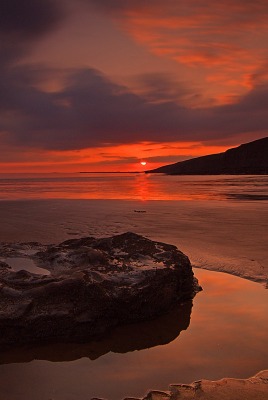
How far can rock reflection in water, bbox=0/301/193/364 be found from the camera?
2.81 m

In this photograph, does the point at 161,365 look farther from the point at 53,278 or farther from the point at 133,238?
the point at 133,238

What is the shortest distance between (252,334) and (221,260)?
245 centimetres

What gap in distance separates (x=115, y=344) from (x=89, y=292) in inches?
19.3

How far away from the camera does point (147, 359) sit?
2.76 meters

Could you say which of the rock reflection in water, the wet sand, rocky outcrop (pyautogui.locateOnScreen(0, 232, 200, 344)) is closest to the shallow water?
the rock reflection in water

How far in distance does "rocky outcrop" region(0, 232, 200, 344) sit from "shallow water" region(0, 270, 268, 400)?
145 millimetres

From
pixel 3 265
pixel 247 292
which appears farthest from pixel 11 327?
pixel 247 292

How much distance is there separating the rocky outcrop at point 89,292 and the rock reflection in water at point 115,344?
86 mm

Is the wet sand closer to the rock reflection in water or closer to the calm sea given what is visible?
the rock reflection in water

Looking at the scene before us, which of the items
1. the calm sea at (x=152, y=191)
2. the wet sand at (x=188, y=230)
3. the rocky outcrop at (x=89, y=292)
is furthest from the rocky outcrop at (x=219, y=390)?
the calm sea at (x=152, y=191)

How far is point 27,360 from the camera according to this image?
275 cm

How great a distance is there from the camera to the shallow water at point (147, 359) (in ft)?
7.86

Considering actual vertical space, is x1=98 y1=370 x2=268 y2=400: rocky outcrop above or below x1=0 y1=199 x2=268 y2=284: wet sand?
below

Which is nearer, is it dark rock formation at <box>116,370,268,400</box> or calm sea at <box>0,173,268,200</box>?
dark rock formation at <box>116,370,268,400</box>
